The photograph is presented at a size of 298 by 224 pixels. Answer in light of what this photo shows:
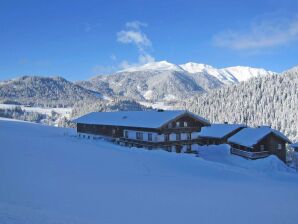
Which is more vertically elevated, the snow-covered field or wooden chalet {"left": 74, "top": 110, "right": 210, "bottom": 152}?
wooden chalet {"left": 74, "top": 110, "right": 210, "bottom": 152}

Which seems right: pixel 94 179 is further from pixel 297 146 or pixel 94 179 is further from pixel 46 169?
pixel 297 146

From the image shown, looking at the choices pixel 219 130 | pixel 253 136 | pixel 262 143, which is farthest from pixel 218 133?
pixel 262 143

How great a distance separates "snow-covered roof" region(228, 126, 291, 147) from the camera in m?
53.3

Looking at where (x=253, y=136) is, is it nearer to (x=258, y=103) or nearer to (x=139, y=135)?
(x=139, y=135)

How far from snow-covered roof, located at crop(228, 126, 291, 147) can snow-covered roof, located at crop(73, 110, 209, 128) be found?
715cm

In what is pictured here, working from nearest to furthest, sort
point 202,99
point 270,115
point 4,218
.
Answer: point 4,218 < point 270,115 < point 202,99

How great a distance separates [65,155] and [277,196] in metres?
19.9

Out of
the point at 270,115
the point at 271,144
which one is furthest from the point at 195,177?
the point at 270,115

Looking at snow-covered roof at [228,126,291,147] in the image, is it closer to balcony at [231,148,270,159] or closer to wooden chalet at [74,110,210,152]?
balcony at [231,148,270,159]

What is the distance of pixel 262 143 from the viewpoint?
54.8 metres

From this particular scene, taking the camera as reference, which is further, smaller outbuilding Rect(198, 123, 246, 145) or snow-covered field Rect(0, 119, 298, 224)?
smaller outbuilding Rect(198, 123, 246, 145)

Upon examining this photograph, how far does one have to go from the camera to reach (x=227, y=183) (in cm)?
2447

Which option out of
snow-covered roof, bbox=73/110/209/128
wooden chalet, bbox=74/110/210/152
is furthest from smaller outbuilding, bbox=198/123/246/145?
snow-covered roof, bbox=73/110/209/128

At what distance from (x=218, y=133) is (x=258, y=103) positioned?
99923 mm
